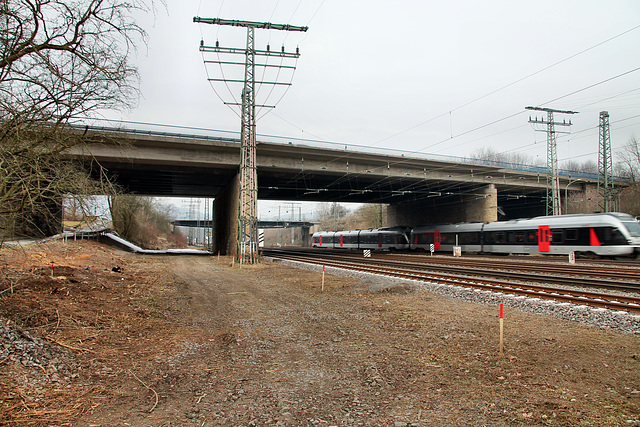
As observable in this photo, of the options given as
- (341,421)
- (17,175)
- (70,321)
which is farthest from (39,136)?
(341,421)

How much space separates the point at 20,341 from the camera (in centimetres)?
561

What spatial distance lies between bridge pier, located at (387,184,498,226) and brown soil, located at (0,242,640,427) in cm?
3929

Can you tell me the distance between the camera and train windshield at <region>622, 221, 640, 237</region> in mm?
25266

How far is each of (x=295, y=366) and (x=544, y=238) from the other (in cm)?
2925

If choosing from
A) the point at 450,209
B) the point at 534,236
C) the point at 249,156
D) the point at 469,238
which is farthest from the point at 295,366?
the point at 450,209

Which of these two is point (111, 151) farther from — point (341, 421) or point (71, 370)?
point (341, 421)

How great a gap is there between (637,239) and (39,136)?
1207 inches

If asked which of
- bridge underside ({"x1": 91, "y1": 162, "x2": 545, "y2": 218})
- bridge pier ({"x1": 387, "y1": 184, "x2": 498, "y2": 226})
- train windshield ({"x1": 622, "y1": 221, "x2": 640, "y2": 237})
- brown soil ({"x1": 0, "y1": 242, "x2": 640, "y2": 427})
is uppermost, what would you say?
bridge underside ({"x1": 91, "y1": 162, "x2": 545, "y2": 218})

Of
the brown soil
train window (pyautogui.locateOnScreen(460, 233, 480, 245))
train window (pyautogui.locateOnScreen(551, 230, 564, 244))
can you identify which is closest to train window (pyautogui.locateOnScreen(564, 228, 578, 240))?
train window (pyautogui.locateOnScreen(551, 230, 564, 244))

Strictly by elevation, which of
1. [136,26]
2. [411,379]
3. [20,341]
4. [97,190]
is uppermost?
[136,26]

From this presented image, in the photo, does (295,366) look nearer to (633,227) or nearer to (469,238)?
(633,227)

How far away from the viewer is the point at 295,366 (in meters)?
6.09

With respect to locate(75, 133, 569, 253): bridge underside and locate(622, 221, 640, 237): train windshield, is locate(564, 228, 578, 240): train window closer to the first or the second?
locate(622, 221, 640, 237): train windshield

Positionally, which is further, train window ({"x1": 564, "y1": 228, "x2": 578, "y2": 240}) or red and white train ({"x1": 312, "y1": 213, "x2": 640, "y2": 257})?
train window ({"x1": 564, "y1": 228, "x2": 578, "y2": 240})
